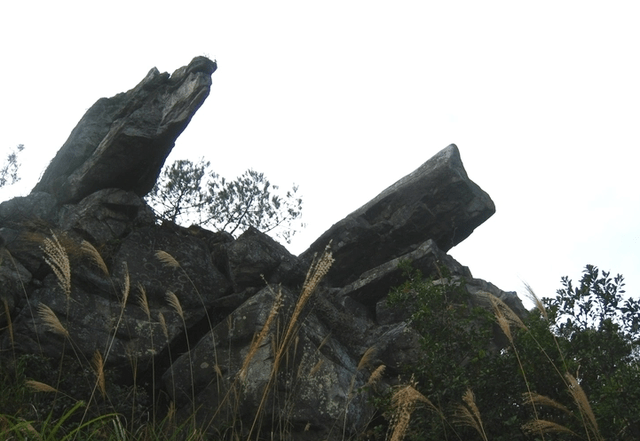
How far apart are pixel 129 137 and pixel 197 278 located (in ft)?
9.09

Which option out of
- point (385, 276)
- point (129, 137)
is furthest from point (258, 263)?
point (129, 137)

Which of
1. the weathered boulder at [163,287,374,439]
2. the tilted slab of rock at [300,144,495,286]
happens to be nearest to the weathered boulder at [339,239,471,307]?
the tilted slab of rock at [300,144,495,286]

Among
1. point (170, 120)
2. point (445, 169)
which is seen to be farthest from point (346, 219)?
point (170, 120)

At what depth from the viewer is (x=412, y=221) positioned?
13.3 meters

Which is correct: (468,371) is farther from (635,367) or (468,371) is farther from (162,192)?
(162,192)

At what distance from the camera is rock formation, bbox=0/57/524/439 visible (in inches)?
297

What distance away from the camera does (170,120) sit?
11.0 m

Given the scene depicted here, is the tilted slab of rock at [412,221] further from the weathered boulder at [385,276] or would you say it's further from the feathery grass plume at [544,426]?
the feathery grass plume at [544,426]

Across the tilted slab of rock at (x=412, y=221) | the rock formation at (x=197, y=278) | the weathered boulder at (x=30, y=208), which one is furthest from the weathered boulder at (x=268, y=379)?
the tilted slab of rock at (x=412, y=221)

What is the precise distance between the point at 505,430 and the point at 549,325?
3.31 feet

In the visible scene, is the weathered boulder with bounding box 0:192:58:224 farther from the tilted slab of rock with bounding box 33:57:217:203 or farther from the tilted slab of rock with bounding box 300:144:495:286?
the tilted slab of rock with bounding box 300:144:495:286

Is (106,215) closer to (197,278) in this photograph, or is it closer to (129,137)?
(129,137)

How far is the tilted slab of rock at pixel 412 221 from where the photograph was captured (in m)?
13.3

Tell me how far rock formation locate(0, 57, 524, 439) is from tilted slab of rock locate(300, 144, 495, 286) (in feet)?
0.09
